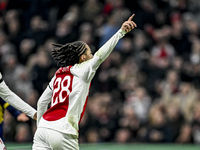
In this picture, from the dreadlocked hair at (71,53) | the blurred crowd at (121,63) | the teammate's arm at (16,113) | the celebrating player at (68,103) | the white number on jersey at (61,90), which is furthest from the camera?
the blurred crowd at (121,63)

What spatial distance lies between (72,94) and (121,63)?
26.2 ft

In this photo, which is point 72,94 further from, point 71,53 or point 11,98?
point 11,98

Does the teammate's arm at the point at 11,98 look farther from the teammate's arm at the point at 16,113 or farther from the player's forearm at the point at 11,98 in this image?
the teammate's arm at the point at 16,113

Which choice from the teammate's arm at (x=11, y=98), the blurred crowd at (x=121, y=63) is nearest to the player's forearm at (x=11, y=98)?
the teammate's arm at (x=11, y=98)

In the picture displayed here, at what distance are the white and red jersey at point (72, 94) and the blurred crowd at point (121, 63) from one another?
21.6ft

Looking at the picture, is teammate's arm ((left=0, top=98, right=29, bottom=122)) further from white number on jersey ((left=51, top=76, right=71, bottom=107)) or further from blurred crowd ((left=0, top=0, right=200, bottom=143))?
blurred crowd ((left=0, top=0, right=200, bottom=143))

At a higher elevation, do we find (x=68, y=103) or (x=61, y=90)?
(x=61, y=90)

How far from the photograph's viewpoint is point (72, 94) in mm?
4871

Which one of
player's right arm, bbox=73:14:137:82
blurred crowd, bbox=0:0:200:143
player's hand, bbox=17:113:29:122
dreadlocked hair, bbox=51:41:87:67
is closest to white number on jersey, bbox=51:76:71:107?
player's right arm, bbox=73:14:137:82

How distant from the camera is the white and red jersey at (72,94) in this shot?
4.80 m

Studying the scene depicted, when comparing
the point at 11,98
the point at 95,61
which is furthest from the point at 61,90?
the point at 11,98

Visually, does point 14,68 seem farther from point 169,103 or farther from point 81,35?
point 169,103

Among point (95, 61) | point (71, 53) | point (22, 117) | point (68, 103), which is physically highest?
point (71, 53)

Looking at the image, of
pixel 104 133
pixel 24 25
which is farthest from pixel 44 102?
pixel 24 25
